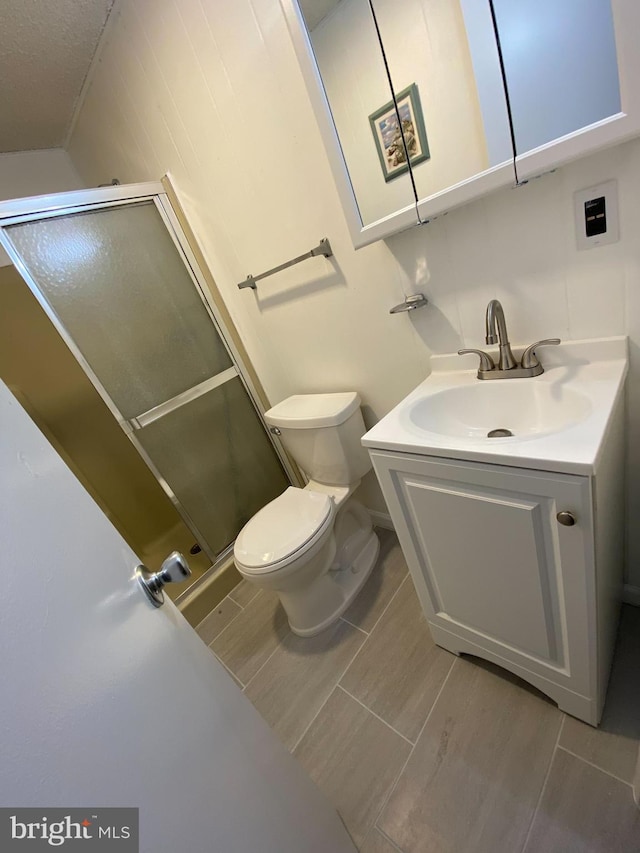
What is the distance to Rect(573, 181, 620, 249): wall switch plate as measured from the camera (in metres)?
0.77

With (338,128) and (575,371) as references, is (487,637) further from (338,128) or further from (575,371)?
(338,128)

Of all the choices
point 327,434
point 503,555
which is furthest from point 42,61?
point 503,555

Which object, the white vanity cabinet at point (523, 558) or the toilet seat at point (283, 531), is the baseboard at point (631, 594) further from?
the toilet seat at point (283, 531)

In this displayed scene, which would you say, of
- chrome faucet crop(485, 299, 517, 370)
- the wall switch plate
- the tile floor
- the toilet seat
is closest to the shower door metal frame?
the toilet seat

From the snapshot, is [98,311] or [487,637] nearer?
[487,637]

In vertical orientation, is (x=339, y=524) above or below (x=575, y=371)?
below

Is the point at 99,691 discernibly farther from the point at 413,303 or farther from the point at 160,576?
the point at 413,303

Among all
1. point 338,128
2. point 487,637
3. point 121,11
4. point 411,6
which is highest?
point 121,11

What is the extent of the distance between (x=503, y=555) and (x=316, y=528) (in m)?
0.66

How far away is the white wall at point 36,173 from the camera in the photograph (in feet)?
6.15

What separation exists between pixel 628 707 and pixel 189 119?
94.8 inches

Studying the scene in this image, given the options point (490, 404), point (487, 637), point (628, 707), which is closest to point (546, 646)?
point (487, 637)

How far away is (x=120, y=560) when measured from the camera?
1.75 ft

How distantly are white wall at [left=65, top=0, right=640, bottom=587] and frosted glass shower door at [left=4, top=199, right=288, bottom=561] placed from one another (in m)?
0.22
